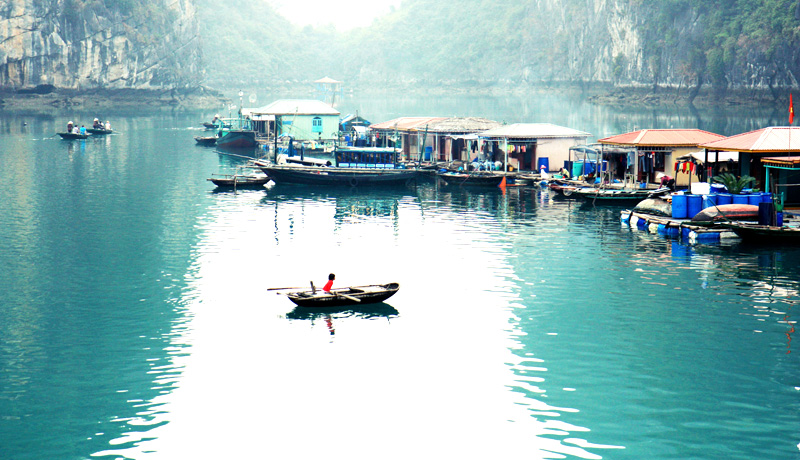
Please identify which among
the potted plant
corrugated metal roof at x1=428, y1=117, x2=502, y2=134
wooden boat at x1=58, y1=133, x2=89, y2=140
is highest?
wooden boat at x1=58, y1=133, x2=89, y2=140

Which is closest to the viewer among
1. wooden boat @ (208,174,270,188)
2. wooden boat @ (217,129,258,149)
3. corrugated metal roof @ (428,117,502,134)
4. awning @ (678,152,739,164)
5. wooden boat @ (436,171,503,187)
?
awning @ (678,152,739,164)

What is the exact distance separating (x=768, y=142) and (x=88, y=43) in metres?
158

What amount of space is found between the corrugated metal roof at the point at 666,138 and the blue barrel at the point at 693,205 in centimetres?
1049

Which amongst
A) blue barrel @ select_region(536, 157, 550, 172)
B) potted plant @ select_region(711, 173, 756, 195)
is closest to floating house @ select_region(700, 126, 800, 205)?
potted plant @ select_region(711, 173, 756, 195)

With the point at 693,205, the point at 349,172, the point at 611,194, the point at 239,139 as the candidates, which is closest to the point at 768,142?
the point at 693,205

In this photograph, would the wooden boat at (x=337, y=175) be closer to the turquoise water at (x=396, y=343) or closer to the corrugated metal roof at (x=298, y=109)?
the turquoise water at (x=396, y=343)

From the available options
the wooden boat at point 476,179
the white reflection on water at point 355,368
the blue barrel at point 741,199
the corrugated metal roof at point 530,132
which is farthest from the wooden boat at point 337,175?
the blue barrel at point 741,199

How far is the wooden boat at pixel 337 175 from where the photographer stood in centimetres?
6297

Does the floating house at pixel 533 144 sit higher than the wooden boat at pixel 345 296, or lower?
higher

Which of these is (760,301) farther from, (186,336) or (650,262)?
(186,336)

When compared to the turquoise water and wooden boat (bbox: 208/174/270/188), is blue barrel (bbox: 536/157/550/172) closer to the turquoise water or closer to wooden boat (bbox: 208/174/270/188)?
the turquoise water

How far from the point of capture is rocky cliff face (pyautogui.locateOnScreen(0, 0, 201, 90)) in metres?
153

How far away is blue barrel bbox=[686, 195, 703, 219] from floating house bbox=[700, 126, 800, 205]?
3585 mm

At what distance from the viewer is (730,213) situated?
41.2 meters
